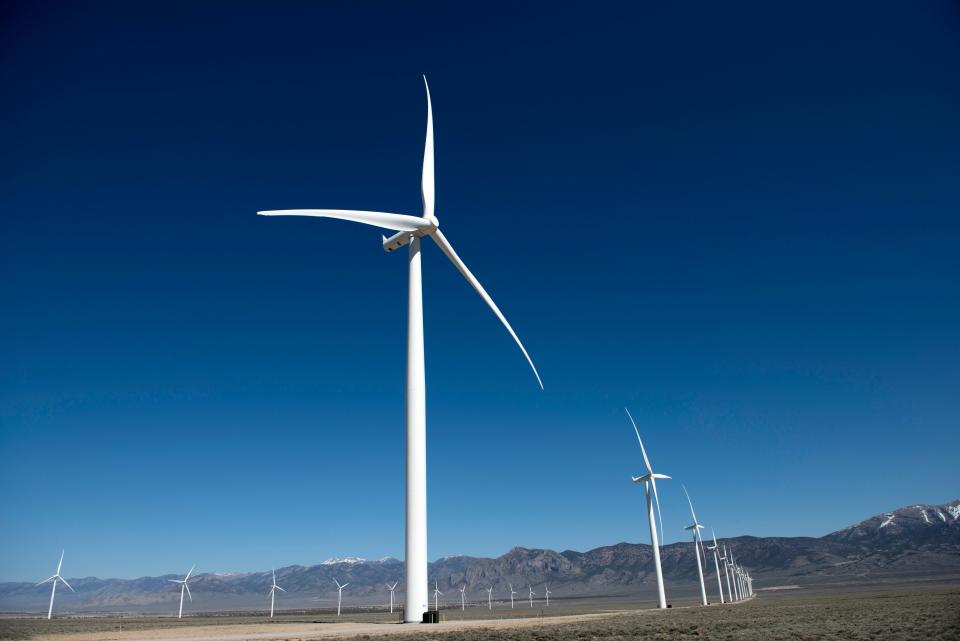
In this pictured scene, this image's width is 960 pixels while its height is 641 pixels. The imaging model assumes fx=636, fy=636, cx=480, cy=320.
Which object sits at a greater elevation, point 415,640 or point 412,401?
point 412,401

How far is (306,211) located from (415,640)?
24629mm

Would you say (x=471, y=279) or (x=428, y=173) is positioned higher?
(x=428, y=173)

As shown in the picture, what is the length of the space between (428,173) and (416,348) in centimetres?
1509

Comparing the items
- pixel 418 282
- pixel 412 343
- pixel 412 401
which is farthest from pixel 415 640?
pixel 418 282

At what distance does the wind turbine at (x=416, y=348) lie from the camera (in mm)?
33594

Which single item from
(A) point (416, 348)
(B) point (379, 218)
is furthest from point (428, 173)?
(A) point (416, 348)

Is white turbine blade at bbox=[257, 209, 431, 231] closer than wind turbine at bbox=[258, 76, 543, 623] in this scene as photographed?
No

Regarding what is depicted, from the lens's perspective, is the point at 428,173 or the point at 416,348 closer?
the point at 416,348

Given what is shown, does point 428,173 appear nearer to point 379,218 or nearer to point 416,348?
point 379,218

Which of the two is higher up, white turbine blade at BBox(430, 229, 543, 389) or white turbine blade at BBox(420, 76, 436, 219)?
white turbine blade at BBox(420, 76, 436, 219)

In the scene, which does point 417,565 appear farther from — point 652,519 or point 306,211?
point 652,519

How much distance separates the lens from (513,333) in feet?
147

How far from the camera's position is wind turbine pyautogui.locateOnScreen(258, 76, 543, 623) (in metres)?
33.6

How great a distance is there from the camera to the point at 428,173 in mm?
45500
